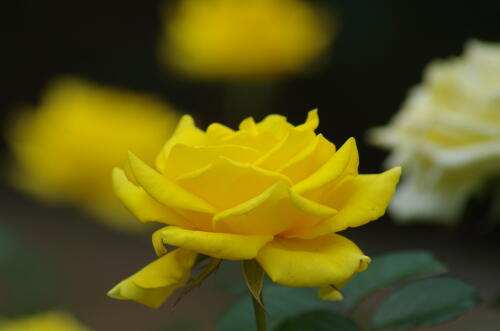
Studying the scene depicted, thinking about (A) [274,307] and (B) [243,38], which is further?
(B) [243,38]

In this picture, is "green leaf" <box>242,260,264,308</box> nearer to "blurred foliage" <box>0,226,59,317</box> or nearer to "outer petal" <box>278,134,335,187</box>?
"outer petal" <box>278,134,335,187</box>

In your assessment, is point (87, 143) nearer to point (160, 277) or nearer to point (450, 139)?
point (450, 139)

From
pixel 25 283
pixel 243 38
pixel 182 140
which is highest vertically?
pixel 182 140

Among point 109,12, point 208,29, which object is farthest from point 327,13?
point 109,12

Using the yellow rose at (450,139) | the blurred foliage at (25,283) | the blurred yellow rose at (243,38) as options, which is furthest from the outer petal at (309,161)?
the blurred yellow rose at (243,38)

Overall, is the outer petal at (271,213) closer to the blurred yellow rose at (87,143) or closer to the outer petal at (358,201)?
the outer petal at (358,201)

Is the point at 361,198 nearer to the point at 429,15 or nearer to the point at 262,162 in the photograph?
the point at 262,162

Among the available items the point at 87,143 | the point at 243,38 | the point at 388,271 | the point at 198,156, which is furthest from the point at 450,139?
the point at 243,38
